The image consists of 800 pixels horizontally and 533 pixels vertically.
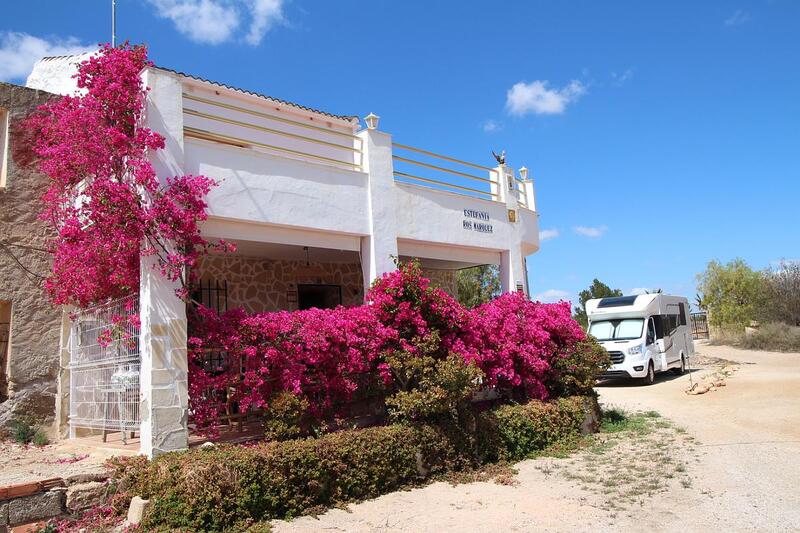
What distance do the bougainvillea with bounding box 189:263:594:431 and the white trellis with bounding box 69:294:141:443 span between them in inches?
32.3

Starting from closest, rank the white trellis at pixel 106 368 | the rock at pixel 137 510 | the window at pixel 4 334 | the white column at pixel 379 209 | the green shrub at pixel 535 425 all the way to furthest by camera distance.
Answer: the rock at pixel 137 510 → the white trellis at pixel 106 368 → the window at pixel 4 334 → the green shrub at pixel 535 425 → the white column at pixel 379 209

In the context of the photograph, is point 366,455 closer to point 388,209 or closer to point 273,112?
point 388,209

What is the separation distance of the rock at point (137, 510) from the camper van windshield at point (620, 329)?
16.3 metres

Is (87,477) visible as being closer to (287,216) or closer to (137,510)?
(137,510)

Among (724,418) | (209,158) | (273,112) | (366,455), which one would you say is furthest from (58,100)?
(724,418)

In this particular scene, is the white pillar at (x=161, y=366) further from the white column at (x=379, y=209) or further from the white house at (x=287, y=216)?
the white column at (x=379, y=209)

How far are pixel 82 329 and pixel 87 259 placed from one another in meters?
1.75

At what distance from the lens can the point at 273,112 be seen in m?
13.2

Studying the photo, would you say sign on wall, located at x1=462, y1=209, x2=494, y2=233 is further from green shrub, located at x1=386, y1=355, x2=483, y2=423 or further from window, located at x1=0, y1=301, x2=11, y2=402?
window, located at x1=0, y1=301, x2=11, y2=402

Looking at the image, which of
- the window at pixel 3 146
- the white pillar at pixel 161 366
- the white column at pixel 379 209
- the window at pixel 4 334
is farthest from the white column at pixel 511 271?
the window at pixel 3 146

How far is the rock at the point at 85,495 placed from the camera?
6.50 meters

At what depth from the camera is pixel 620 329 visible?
19.7 metres

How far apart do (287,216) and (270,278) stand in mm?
4055

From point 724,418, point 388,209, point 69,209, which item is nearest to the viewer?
point 69,209
